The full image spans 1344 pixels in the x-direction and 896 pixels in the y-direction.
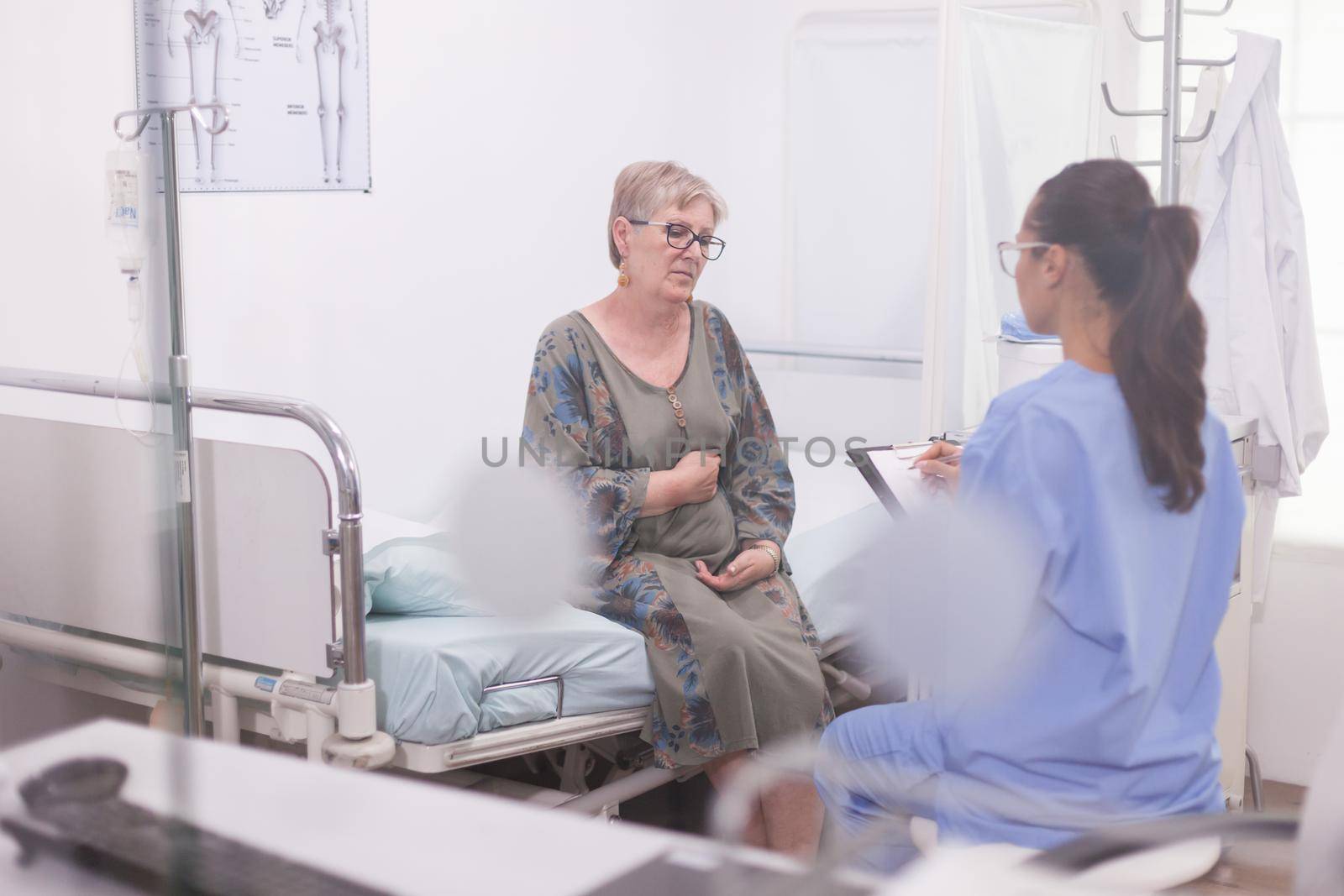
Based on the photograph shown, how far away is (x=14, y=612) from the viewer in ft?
3.27

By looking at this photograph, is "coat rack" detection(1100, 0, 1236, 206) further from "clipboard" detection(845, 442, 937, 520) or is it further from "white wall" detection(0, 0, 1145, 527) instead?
"white wall" detection(0, 0, 1145, 527)

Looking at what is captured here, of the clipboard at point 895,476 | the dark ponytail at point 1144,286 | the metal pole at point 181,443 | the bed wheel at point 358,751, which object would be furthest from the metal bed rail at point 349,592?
the dark ponytail at point 1144,286

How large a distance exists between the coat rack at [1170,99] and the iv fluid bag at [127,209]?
0.71 m

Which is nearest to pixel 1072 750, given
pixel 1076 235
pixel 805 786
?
pixel 805 786

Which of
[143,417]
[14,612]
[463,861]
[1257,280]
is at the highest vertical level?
[1257,280]

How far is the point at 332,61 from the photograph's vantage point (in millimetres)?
2102

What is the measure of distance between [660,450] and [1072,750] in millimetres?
782

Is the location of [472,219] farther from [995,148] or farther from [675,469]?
[995,148]

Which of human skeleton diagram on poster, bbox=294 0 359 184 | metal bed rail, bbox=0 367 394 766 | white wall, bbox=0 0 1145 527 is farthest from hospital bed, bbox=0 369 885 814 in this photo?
human skeleton diagram on poster, bbox=294 0 359 184

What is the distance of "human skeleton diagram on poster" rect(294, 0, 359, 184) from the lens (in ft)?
6.82

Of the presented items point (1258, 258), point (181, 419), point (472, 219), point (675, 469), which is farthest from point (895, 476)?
point (472, 219)

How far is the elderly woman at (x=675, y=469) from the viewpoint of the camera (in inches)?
58.7

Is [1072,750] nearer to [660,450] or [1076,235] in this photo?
[1076,235]

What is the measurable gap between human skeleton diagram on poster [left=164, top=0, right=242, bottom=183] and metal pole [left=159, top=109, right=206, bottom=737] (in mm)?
841
